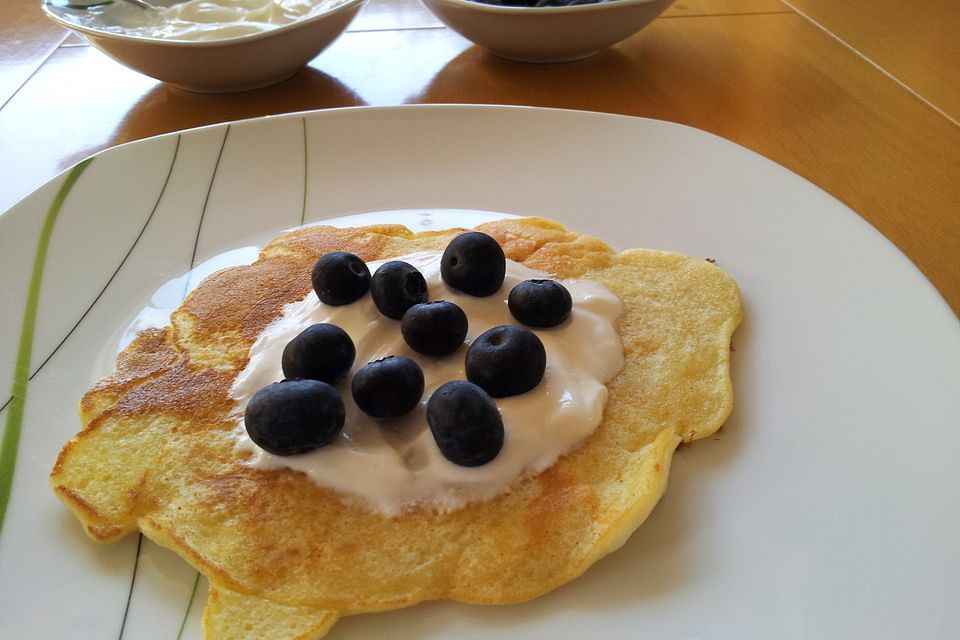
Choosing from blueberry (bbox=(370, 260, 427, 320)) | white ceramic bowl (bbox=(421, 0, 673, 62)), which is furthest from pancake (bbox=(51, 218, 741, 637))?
white ceramic bowl (bbox=(421, 0, 673, 62))

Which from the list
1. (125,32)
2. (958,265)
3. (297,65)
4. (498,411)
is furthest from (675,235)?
(125,32)

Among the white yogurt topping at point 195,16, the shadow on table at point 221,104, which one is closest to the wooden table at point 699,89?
the shadow on table at point 221,104

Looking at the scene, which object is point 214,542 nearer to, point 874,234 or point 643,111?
point 874,234

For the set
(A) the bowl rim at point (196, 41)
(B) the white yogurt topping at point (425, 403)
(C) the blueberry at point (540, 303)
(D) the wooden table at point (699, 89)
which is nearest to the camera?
(B) the white yogurt topping at point (425, 403)

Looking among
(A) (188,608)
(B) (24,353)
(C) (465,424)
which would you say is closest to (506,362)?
(C) (465,424)

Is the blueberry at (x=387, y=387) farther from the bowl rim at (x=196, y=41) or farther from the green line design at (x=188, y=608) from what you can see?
the bowl rim at (x=196, y=41)

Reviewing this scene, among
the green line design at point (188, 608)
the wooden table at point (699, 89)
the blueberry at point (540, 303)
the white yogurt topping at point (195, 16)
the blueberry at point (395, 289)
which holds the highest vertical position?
the white yogurt topping at point (195, 16)

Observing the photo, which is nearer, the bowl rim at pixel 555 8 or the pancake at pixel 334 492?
the pancake at pixel 334 492
